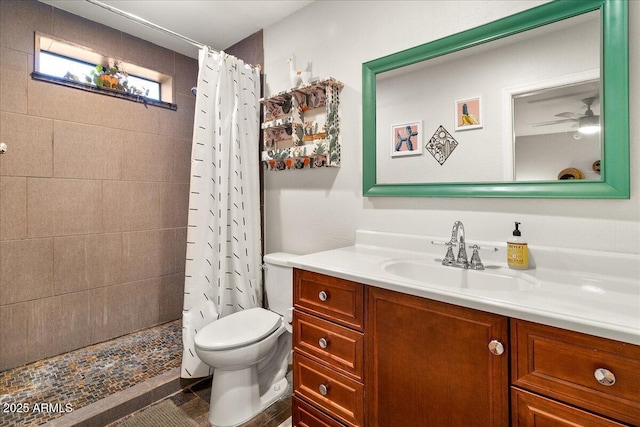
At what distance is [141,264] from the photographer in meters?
2.45

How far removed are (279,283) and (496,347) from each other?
4.27 feet

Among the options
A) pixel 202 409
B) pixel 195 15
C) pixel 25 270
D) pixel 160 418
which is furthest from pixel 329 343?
pixel 195 15

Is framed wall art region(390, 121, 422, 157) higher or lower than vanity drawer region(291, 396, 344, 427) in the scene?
higher

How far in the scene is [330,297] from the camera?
127 cm

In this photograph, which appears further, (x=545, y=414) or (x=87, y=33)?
(x=87, y=33)

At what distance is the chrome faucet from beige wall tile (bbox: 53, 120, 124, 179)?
232 cm

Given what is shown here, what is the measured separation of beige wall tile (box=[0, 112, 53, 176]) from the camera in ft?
6.12

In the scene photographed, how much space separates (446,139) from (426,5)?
0.66m

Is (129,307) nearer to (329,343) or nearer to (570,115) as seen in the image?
(329,343)

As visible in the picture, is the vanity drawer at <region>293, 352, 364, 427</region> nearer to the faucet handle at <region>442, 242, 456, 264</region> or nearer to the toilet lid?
the toilet lid

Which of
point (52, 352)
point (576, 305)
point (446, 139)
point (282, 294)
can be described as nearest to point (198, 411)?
point (282, 294)

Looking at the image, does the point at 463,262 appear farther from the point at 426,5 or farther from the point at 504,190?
the point at 426,5

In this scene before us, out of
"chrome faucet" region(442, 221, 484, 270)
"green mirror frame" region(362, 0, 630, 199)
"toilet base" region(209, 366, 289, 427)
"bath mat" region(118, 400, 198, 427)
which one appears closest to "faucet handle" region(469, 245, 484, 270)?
"chrome faucet" region(442, 221, 484, 270)

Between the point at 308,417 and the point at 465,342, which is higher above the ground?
the point at 465,342
